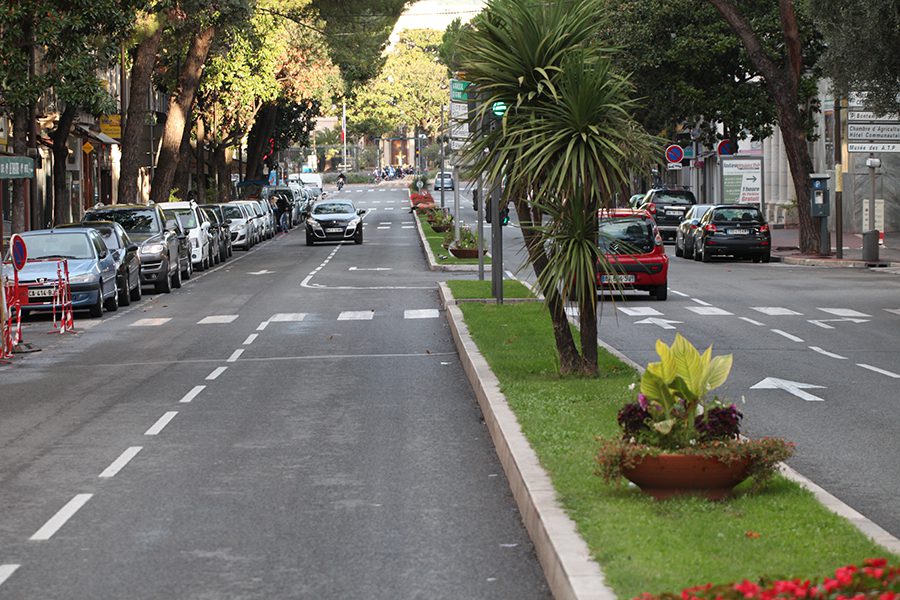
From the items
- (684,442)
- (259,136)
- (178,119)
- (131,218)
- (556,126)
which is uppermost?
(259,136)

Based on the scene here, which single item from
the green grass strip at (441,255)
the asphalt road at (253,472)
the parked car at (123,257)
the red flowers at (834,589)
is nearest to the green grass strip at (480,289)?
the asphalt road at (253,472)

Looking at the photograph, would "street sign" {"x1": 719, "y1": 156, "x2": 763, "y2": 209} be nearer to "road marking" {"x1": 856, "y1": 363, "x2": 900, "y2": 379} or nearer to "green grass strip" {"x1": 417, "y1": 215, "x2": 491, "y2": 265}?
"green grass strip" {"x1": 417, "y1": 215, "x2": 491, "y2": 265}

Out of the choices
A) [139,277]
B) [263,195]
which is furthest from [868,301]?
[263,195]

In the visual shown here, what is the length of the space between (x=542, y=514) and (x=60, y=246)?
22.1 m

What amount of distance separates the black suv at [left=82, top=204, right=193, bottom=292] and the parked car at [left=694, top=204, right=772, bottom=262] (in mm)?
14819

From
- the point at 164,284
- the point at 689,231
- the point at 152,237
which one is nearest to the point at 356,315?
the point at 164,284

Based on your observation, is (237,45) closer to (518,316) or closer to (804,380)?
(518,316)

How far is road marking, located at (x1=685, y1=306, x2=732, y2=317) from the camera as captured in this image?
2575 cm

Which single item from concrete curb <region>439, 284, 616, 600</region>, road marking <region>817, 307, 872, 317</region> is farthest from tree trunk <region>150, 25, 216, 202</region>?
concrete curb <region>439, 284, 616, 600</region>

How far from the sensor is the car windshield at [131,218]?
35.2 metres

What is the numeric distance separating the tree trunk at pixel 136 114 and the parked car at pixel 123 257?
10516 millimetres

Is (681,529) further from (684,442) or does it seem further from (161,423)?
(161,423)

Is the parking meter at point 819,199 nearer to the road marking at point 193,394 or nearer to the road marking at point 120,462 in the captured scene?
the road marking at point 193,394

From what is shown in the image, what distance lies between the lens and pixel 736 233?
4269 centimetres
